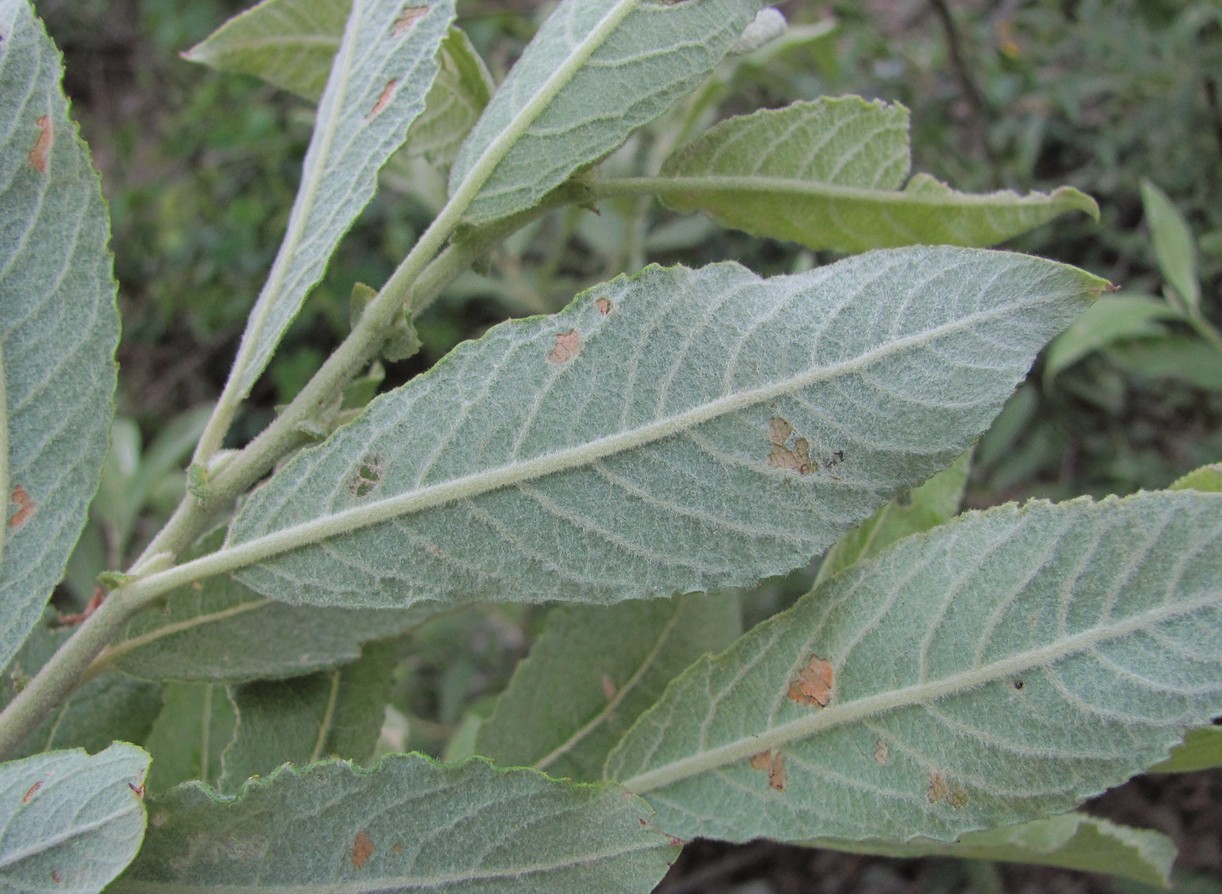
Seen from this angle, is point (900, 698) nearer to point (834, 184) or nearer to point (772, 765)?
point (772, 765)

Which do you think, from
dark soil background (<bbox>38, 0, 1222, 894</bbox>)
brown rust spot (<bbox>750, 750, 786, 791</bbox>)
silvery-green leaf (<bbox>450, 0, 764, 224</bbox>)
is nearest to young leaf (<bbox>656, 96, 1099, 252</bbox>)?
silvery-green leaf (<bbox>450, 0, 764, 224</bbox>)

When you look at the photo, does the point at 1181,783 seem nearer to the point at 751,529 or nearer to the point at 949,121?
the point at 949,121

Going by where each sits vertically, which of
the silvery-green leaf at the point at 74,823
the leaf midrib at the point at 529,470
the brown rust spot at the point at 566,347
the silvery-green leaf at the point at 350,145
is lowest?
the silvery-green leaf at the point at 74,823

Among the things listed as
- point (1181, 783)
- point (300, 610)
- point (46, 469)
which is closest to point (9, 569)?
point (46, 469)

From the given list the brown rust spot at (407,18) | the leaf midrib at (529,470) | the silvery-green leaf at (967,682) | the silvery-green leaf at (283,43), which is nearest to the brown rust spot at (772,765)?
the silvery-green leaf at (967,682)

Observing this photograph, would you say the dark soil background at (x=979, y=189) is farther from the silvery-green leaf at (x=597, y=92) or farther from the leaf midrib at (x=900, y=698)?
the leaf midrib at (x=900, y=698)

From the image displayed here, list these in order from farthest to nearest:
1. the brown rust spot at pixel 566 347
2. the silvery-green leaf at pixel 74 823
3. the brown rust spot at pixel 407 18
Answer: the brown rust spot at pixel 407 18, the brown rust spot at pixel 566 347, the silvery-green leaf at pixel 74 823

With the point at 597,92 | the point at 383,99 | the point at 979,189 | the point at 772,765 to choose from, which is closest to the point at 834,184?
the point at 597,92
